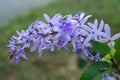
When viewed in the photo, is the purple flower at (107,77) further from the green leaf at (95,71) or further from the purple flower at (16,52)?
the purple flower at (16,52)

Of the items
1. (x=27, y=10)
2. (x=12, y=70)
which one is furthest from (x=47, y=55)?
(x=27, y=10)

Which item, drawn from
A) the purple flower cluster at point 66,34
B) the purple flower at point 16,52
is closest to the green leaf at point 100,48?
the purple flower cluster at point 66,34

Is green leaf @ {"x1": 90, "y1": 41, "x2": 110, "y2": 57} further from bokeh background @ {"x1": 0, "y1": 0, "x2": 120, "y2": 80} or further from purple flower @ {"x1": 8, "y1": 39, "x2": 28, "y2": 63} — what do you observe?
bokeh background @ {"x1": 0, "y1": 0, "x2": 120, "y2": 80}

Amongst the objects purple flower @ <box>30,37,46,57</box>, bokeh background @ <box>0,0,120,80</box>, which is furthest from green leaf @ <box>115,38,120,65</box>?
bokeh background @ <box>0,0,120,80</box>

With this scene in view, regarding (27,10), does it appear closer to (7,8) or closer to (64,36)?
(7,8)

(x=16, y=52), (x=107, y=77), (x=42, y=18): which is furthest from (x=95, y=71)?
(x=42, y=18)

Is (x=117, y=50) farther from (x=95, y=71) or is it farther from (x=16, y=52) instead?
(x=16, y=52)
